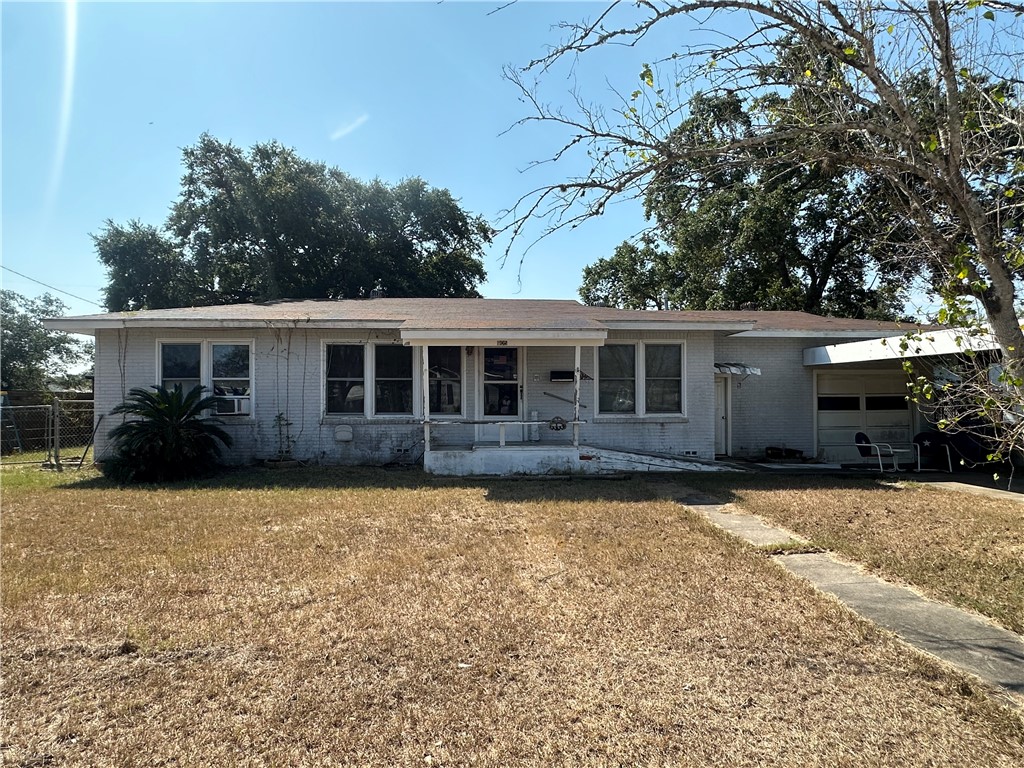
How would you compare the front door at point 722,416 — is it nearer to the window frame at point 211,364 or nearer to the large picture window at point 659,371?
the large picture window at point 659,371

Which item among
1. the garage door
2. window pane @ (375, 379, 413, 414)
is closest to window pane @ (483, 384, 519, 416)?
window pane @ (375, 379, 413, 414)

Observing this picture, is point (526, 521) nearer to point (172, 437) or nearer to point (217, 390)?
point (172, 437)

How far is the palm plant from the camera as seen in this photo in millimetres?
9961

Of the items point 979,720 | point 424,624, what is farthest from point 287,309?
point 979,720

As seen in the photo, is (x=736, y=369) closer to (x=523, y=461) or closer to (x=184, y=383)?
(x=523, y=461)

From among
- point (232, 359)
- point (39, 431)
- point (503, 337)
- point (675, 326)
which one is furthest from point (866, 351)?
point (39, 431)

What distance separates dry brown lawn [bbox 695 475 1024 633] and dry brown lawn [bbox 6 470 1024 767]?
1.16m

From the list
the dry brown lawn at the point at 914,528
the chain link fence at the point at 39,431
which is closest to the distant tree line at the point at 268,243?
the chain link fence at the point at 39,431

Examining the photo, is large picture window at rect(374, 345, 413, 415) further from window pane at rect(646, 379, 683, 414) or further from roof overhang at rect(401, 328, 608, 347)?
window pane at rect(646, 379, 683, 414)

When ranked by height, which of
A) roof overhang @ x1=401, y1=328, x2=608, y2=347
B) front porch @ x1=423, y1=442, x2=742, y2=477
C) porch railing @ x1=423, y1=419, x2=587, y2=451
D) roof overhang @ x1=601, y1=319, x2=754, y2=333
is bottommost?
front porch @ x1=423, y1=442, x2=742, y2=477

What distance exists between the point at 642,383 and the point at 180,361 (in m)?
9.12

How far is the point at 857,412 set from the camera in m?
13.6

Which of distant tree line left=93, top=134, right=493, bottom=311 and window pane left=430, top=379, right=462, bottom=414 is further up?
distant tree line left=93, top=134, right=493, bottom=311

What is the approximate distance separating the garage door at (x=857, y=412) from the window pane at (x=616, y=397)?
4612 mm
